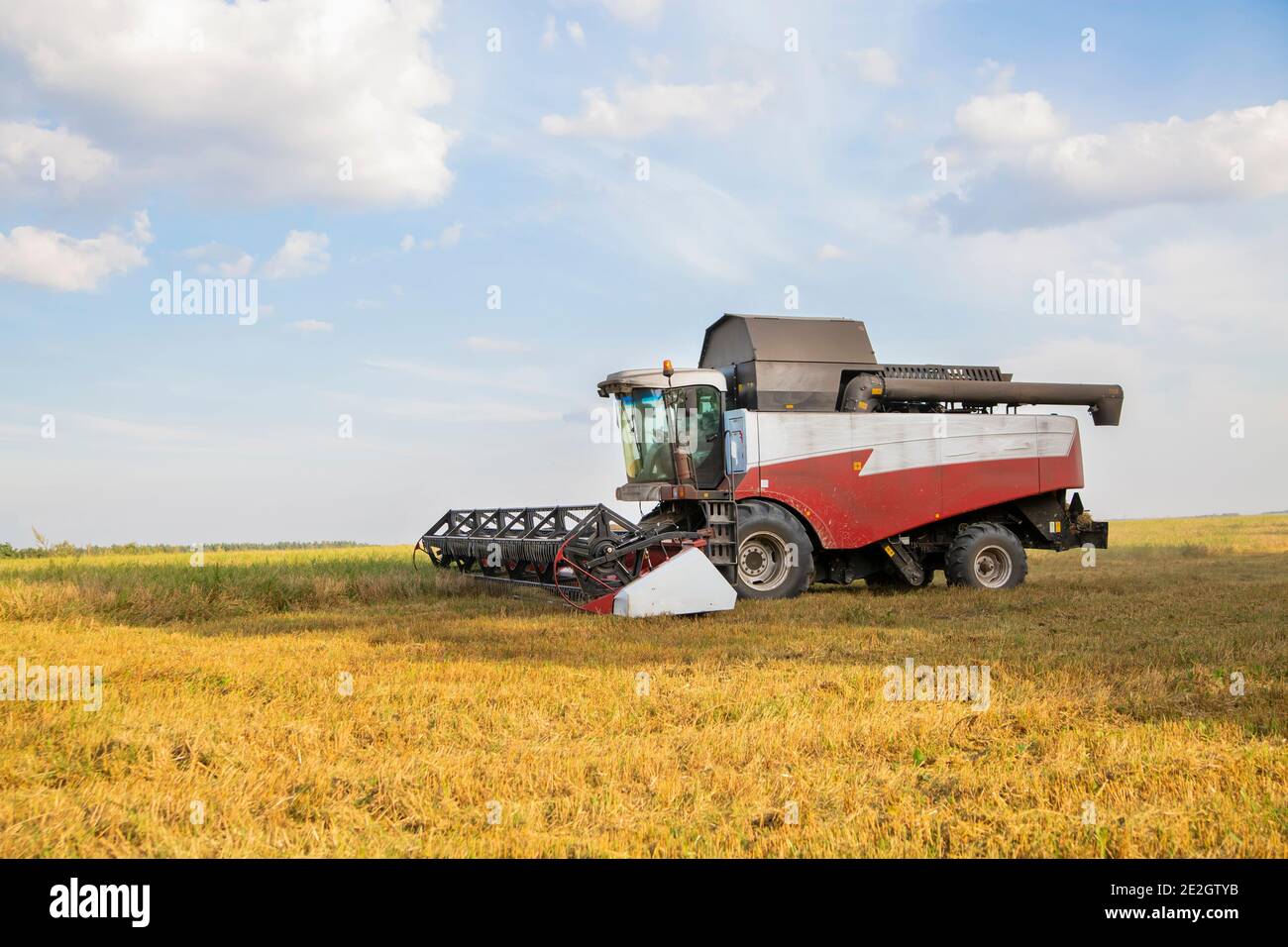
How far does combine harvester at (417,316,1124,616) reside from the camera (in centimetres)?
1104

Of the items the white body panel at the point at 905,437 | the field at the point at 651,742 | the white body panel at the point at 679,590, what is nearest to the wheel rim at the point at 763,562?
the white body panel at the point at 905,437

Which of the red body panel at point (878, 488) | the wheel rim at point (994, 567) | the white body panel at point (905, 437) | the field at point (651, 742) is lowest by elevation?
the field at point (651, 742)

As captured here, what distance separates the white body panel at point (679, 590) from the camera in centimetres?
959

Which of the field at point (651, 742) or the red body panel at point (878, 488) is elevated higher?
the red body panel at point (878, 488)

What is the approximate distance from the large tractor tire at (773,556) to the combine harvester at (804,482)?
19 mm

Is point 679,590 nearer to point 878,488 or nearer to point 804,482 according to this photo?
point 804,482

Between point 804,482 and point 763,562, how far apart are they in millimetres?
1095

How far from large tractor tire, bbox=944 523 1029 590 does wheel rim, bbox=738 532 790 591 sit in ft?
8.85

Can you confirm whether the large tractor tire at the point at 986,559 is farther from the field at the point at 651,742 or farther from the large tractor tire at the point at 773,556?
the field at the point at 651,742

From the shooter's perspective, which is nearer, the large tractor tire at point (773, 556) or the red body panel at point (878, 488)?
the large tractor tire at point (773, 556)

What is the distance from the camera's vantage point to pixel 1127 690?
6.12 m

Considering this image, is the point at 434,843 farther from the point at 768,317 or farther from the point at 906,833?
the point at 768,317

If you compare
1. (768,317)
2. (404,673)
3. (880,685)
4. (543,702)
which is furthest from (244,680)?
(768,317)

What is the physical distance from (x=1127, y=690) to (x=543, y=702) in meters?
3.56
